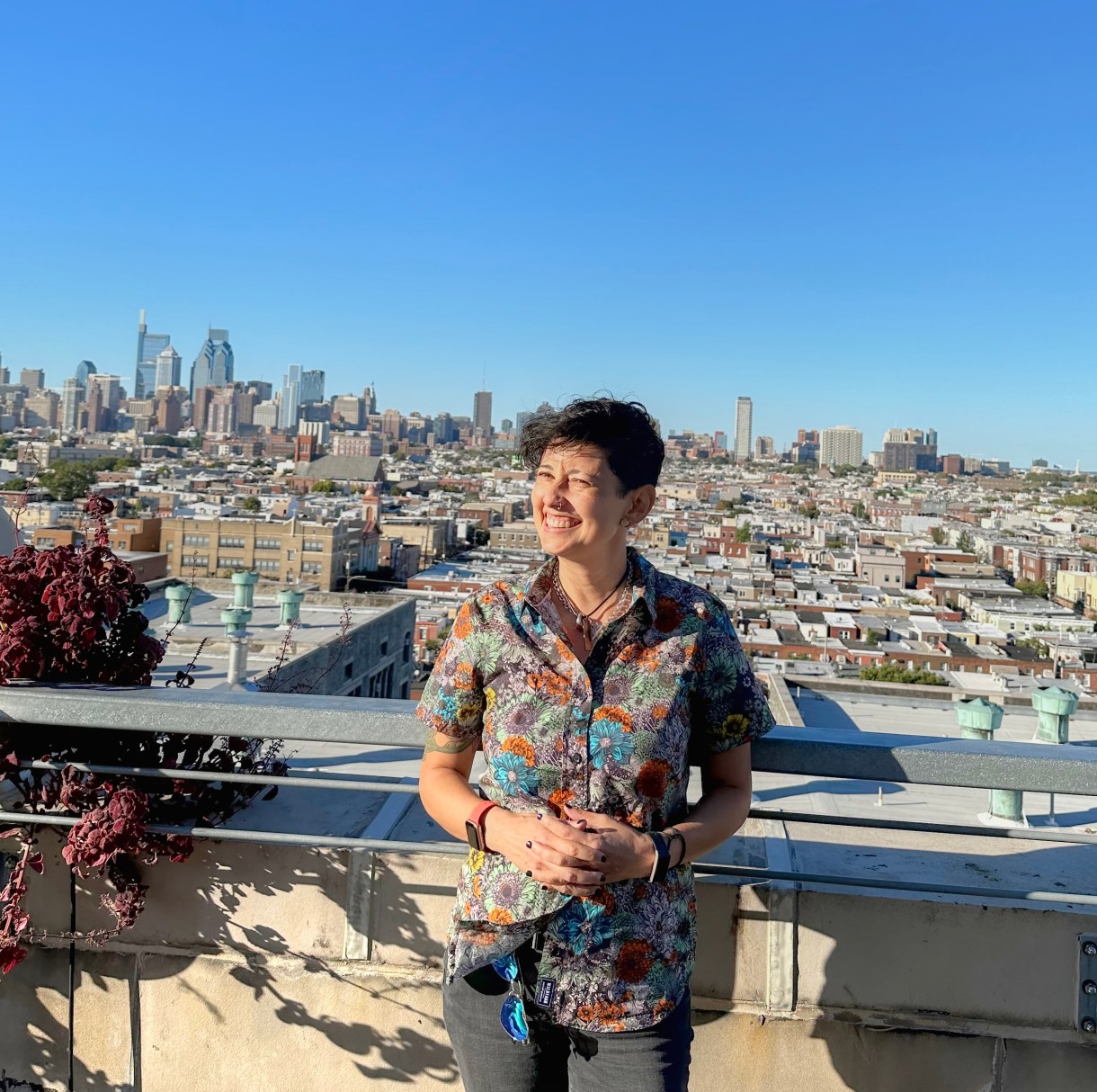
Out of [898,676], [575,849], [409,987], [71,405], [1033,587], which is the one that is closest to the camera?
[575,849]

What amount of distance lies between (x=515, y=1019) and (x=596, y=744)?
257mm

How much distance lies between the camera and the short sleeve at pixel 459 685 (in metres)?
0.94

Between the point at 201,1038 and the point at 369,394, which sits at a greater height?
the point at 369,394

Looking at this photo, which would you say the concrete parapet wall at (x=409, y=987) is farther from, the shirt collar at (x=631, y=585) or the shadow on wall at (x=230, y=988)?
the shirt collar at (x=631, y=585)

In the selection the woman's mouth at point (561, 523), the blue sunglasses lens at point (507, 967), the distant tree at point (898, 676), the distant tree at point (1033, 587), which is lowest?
the distant tree at point (1033, 587)

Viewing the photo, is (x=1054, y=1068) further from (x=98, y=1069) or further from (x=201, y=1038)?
(x=98, y=1069)

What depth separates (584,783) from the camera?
893mm

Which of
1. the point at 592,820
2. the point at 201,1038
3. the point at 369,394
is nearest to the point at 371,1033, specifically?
the point at 201,1038

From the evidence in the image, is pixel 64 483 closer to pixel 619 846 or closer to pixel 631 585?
pixel 631 585

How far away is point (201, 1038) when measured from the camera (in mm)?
1259

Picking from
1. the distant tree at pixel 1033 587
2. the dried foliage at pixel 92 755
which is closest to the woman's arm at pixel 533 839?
the dried foliage at pixel 92 755

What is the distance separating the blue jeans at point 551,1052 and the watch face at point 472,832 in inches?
4.1

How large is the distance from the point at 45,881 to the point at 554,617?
80 centimetres

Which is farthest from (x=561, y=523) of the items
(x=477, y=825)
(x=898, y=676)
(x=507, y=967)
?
(x=898, y=676)
